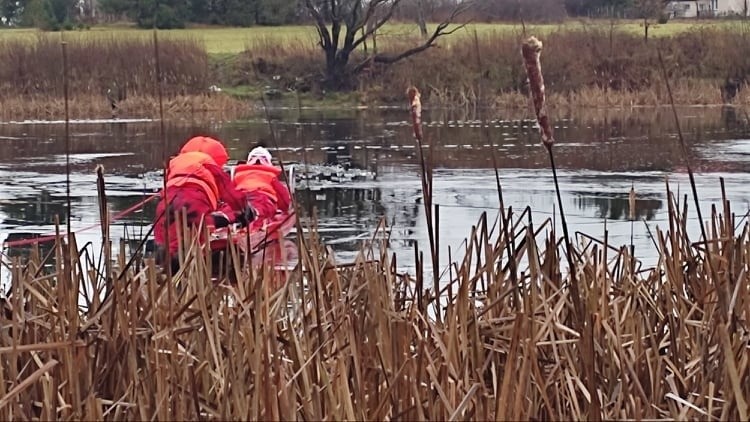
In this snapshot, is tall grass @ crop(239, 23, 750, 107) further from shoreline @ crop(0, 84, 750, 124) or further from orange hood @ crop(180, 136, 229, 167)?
orange hood @ crop(180, 136, 229, 167)

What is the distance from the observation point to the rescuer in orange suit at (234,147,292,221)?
11539 mm

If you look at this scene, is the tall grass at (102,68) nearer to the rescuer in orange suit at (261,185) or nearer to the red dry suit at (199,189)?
the rescuer in orange suit at (261,185)

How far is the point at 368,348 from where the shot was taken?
4477mm

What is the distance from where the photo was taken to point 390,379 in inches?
167

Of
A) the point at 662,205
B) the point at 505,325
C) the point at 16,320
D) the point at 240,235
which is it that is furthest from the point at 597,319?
the point at 662,205

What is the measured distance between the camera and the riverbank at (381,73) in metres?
32.8

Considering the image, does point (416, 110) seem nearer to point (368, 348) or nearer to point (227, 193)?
point (368, 348)

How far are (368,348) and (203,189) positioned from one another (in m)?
5.64

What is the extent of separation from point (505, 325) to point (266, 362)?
1.17 m

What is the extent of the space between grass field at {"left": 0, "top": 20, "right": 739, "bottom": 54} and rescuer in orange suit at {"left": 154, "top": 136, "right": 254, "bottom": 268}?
2677 centimetres

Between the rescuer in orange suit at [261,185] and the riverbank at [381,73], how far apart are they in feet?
61.8

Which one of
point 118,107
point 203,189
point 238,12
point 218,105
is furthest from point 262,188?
point 238,12

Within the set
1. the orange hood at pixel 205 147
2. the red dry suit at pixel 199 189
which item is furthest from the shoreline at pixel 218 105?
the red dry suit at pixel 199 189

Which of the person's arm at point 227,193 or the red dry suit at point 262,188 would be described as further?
the red dry suit at point 262,188
